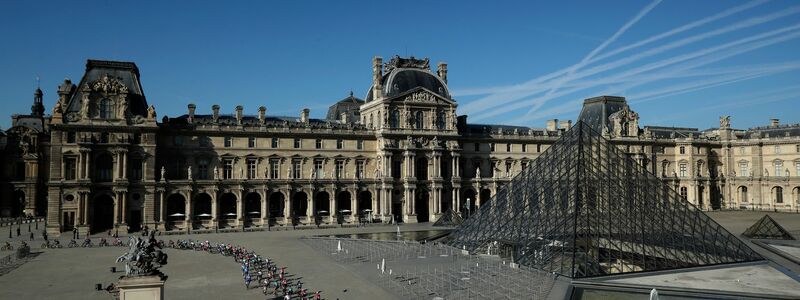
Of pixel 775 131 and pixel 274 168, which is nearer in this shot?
pixel 274 168

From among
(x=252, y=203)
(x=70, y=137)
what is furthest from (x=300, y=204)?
(x=70, y=137)

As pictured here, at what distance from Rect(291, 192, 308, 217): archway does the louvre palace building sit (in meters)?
0.15

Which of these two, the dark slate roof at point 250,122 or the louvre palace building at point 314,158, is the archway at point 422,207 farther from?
the dark slate roof at point 250,122

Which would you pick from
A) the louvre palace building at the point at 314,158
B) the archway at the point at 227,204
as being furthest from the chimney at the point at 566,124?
the archway at the point at 227,204

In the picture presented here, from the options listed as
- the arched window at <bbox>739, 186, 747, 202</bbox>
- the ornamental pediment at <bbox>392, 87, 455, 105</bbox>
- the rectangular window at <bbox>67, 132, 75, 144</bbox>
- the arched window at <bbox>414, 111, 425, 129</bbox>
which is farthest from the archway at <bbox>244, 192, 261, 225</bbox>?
the arched window at <bbox>739, 186, 747, 202</bbox>

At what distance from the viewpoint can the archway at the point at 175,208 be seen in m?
56.5

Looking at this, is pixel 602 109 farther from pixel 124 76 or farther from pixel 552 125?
pixel 124 76

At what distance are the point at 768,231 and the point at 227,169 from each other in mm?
46397

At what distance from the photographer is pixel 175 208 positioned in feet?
194

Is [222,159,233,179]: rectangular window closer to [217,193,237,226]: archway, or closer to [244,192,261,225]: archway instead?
[217,193,237,226]: archway

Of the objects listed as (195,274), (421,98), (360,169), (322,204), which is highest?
(421,98)

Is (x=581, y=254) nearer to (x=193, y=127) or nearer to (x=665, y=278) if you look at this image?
(x=665, y=278)

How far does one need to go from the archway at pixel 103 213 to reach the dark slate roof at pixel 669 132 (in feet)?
211

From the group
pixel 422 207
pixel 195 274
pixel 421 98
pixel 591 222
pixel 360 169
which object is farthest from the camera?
pixel 422 207
